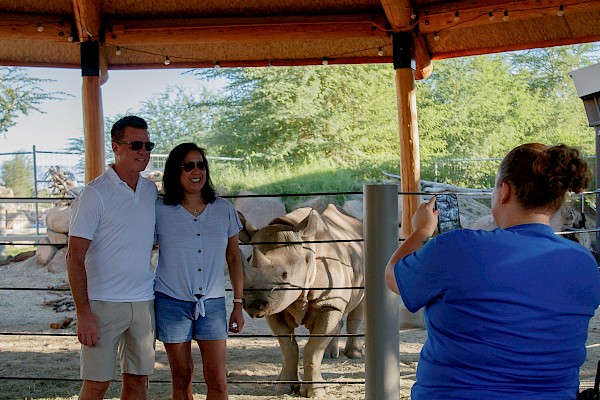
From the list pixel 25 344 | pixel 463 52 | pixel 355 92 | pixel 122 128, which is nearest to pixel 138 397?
pixel 122 128

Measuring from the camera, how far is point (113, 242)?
11.8ft

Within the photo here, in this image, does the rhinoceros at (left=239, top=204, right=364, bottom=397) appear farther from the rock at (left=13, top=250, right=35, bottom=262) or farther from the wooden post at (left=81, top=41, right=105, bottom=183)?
the rock at (left=13, top=250, right=35, bottom=262)

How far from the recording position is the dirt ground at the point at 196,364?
608cm

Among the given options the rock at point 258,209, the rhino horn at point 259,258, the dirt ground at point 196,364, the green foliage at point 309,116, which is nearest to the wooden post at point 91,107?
the dirt ground at point 196,364

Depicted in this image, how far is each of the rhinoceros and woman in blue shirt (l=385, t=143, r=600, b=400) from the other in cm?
333

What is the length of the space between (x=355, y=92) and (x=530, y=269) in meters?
27.0

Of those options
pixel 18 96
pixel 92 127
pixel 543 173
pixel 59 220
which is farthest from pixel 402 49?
pixel 18 96

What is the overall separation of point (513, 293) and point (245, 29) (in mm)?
7516

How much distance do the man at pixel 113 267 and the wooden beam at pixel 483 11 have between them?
18.9 feet

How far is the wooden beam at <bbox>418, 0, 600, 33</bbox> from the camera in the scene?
8.20 meters

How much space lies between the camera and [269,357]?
7766mm

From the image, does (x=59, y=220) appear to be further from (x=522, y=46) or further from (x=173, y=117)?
(x=173, y=117)

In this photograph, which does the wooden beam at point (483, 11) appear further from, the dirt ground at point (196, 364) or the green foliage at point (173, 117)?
the green foliage at point (173, 117)

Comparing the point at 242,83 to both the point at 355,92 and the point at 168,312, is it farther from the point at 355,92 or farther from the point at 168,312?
the point at 168,312
